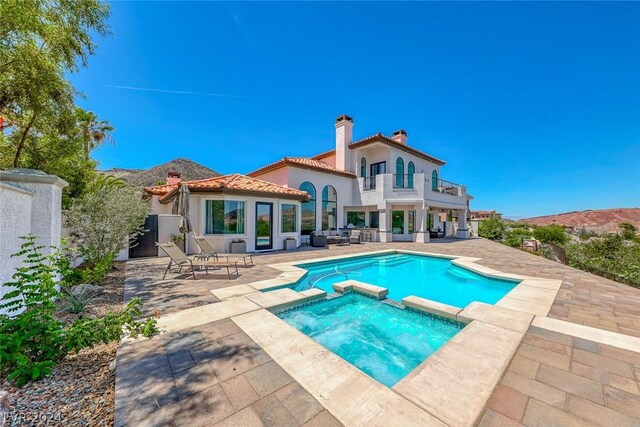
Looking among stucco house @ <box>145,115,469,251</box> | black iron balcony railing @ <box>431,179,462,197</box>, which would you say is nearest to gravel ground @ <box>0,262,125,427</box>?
stucco house @ <box>145,115,469,251</box>

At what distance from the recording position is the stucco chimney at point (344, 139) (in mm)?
20594

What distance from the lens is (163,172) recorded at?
5194cm

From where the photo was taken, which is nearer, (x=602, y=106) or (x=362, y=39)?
(x=362, y=39)

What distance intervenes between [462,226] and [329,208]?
15.1 meters

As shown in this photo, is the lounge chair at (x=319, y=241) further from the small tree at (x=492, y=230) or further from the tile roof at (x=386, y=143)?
the small tree at (x=492, y=230)

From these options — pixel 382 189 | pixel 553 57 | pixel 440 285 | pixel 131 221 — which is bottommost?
pixel 440 285

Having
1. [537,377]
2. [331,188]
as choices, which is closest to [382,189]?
[331,188]

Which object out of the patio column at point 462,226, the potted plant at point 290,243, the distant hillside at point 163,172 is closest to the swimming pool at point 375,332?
the potted plant at point 290,243

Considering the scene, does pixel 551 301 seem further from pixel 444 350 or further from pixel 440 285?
pixel 444 350

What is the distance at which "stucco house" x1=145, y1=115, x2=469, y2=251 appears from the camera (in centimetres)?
1248

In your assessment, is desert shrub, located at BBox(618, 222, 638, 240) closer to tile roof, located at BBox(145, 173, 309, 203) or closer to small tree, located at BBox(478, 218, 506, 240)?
small tree, located at BBox(478, 218, 506, 240)

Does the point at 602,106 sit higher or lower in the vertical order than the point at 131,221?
higher

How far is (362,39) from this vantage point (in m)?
13.8

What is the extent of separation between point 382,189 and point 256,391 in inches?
718
